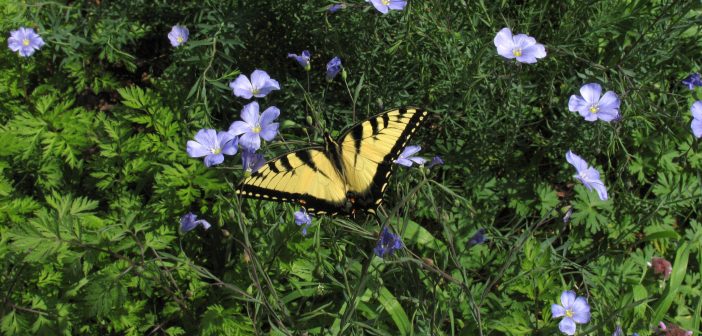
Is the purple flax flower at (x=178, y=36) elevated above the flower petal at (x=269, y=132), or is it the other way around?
the purple flax flower at (x=178, y=36)

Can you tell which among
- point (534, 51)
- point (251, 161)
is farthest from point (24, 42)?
point (534, 51)

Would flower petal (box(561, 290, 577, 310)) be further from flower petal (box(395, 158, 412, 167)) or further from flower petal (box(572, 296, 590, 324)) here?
flower petal (box(395, 158, 412, 167))

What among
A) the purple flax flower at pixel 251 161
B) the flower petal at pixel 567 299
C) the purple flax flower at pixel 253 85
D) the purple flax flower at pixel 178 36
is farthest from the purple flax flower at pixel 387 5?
the flower petal at pixel 567 299

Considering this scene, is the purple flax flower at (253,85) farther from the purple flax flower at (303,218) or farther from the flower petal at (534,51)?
the flower petal at (534,51)

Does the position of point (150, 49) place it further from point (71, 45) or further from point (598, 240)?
point (598, 240)

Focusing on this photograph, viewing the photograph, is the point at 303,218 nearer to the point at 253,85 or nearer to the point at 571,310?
the point at 253,85

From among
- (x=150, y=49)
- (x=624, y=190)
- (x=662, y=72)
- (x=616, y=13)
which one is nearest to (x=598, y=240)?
(x=624, y=190)
